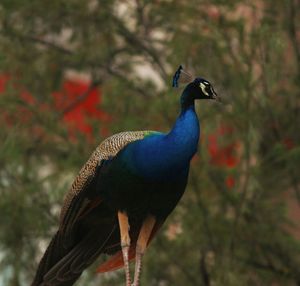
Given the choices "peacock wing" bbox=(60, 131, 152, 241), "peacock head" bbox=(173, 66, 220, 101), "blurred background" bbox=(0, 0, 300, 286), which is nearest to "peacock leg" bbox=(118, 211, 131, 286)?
"peacock wing" bbox=(60, 131, 152, 241)

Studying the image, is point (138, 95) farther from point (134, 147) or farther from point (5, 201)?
point (134, 147)

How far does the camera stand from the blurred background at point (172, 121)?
7.05 m

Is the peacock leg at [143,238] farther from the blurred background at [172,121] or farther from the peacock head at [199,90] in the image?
the blurred background at [172,121]

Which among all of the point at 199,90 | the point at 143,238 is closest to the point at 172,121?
the point at 143,238

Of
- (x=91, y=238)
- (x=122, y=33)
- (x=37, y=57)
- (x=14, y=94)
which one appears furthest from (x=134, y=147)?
(x=37, y=57)

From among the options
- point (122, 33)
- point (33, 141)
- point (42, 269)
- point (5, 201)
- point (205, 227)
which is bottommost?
point (42, 269)

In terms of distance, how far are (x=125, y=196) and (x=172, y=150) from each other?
0.28m

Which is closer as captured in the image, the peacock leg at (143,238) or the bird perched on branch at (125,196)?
the bird perched on branch at (125,196)

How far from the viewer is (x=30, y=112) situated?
765cm

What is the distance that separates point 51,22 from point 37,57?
0.43 m

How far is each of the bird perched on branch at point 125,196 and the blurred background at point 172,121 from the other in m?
2.78

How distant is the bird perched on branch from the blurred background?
278 cm

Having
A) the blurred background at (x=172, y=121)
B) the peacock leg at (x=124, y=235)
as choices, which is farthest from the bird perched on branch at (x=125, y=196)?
the blurred background at (x=172, y=121)

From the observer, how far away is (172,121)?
691 cm
